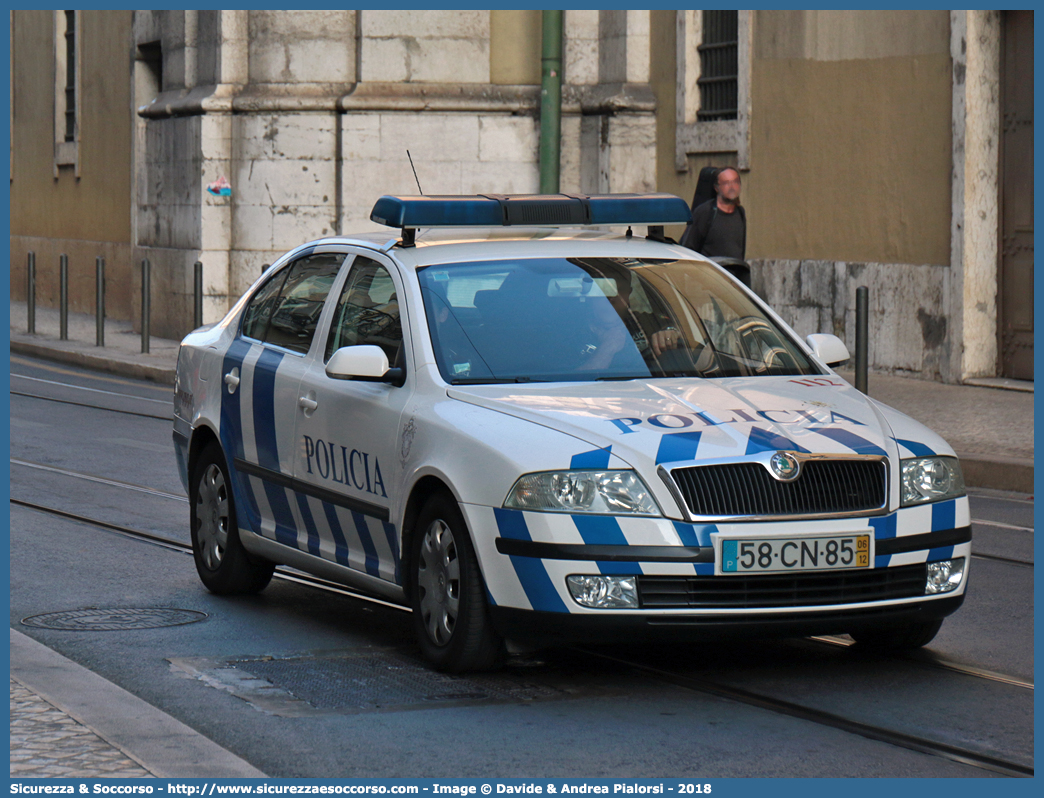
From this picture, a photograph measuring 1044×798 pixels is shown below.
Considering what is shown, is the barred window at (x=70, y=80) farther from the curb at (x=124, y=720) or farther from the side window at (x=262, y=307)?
the curb at (x=124, y=720)

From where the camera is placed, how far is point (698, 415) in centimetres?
602

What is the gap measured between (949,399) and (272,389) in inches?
350

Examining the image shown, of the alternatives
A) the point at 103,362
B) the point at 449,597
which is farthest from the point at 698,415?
the point at 103,362

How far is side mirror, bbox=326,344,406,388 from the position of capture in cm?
649

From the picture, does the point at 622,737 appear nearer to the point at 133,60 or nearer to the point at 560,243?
the point at 560,243

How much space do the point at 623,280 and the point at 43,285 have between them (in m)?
28.3

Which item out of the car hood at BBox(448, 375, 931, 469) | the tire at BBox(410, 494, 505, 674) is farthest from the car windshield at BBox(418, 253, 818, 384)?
the tire at BBox(410, 494, 505, 674)

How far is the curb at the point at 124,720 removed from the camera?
483cm

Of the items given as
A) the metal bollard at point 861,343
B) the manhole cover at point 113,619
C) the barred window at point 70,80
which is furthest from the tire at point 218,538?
the barred window at point 70,80

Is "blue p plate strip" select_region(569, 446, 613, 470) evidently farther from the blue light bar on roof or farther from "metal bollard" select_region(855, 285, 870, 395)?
"metal bollard" select_region(855, 285, 870, 395)

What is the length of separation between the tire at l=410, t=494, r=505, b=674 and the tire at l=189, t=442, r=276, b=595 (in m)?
1.62

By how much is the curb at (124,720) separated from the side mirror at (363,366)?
135 cm

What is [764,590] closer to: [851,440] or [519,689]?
[851,440]

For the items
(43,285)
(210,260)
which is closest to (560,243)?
(210,260)
